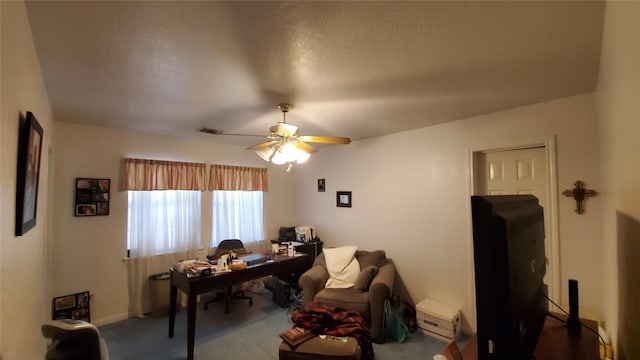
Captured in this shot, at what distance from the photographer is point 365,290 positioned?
313 centimetres

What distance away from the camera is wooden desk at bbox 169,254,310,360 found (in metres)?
2.55

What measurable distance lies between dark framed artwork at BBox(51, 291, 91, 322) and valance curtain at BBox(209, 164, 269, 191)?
1.92m

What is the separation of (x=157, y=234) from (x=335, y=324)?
2.68 meters

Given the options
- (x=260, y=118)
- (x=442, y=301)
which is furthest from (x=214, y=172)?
(x=442, y=301)

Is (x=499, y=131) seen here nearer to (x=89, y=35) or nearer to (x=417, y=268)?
(x=417, y=268)

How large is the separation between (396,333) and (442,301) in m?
0.70

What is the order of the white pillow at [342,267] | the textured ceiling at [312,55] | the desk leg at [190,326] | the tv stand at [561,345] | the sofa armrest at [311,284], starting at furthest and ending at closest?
the white pillow at [342,267] → the sofa armrest at [311,284] → the desk leg at [190,326] → the textured ceiling at [312,55] → the tv stand at [561,345]

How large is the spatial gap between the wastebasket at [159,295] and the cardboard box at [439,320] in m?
3.11

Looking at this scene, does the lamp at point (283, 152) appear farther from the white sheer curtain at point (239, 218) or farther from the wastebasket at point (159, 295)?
the wastebasket at point (159, 295)

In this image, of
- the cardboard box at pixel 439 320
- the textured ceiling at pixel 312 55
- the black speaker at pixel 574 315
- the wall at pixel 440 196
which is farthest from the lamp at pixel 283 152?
the cardboard box at pixel 439 320

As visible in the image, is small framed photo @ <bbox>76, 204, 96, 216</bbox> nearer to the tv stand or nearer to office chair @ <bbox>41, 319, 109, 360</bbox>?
office chair @ <bbox>41, 319, 109, 360</bbox>

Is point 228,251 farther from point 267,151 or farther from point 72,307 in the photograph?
point 267,151

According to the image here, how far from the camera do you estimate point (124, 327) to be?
317cm

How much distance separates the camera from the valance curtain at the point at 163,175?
341 centimetres
